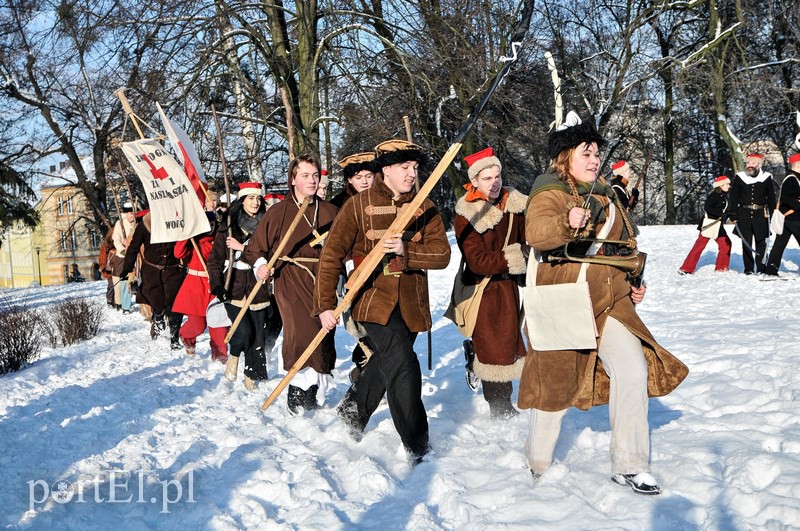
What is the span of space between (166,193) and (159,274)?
2.40m

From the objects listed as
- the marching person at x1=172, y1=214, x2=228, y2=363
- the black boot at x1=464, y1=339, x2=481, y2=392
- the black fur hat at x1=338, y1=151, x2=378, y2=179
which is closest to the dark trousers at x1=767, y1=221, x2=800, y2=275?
the black boot at x1=464, y1=339, x2=481, y2=392

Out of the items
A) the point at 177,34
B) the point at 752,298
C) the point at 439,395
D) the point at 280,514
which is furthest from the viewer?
the point at 177,34

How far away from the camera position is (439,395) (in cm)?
619

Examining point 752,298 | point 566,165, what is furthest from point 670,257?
point 566,165

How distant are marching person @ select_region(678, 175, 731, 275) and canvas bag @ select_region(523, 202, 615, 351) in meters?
9.46

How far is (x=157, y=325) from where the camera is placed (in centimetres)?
1062

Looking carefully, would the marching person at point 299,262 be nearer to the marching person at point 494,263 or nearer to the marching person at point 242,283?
the marching person at point 242,283

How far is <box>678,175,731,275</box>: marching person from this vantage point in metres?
A: 12.6

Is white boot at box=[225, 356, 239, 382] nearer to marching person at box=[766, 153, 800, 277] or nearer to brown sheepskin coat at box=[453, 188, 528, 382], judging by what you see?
brown sheepskin coat at box=[453, 188, 528, 382]

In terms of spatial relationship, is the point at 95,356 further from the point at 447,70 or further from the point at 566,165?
the point at 447,70

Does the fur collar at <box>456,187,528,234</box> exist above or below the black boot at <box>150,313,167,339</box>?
above

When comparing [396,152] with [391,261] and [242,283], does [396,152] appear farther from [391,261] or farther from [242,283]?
[242,283]

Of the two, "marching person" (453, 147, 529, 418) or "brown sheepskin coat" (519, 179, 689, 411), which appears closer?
"brown sheepskin coat" (519, 179, 689, 411)

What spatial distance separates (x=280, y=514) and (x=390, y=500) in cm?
53
